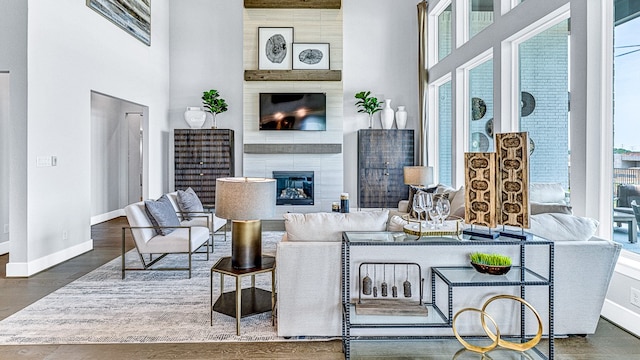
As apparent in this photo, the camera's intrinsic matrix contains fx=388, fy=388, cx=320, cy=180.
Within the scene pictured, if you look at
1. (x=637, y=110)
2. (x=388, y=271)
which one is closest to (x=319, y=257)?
(x=388, y=271)

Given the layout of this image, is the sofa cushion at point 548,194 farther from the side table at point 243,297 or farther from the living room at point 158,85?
the side table at point 243,297

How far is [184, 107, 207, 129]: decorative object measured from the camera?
24.9 feet

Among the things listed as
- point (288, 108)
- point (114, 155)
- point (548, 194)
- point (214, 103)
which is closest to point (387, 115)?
point (288, 108)

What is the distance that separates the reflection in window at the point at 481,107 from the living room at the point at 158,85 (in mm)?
415

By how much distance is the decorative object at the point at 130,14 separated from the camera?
216 inches

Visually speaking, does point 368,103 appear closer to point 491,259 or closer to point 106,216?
point 491,259

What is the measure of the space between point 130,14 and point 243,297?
17.5 feet

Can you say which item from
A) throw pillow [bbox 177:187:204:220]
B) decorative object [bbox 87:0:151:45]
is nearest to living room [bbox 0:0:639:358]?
decorative object [bbox 87:0:151:45]

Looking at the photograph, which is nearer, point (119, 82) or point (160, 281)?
point (160, 281)

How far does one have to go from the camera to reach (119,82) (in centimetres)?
599

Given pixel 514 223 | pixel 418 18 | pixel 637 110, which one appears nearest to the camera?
pixel 514 223

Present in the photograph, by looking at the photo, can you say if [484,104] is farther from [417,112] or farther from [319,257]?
[319,257]

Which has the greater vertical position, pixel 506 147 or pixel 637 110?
pixel 637 110

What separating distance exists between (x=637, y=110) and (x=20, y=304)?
17.3 ft
